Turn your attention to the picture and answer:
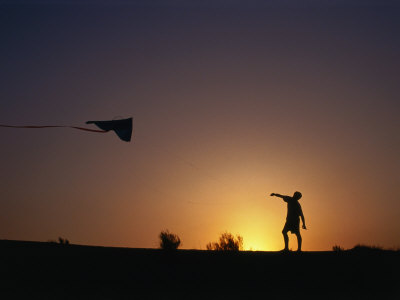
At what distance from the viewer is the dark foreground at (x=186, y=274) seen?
12461mm

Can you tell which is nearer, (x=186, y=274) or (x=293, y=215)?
(x=186, y=274)

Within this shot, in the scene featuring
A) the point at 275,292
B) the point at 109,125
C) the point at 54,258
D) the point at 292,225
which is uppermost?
the point at 109,125

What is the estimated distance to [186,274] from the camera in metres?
14.4

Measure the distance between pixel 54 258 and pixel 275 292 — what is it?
5.96 m

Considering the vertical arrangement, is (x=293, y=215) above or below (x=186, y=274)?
above

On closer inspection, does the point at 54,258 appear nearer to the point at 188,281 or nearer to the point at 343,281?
the point at 188,281

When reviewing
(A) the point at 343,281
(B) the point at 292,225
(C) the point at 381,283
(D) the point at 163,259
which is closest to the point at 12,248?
(D) the point at 163,259

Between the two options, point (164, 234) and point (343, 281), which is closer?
point (343, 281)

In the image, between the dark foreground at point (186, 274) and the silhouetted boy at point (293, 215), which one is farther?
the silhouetted boy at point (293, 215)

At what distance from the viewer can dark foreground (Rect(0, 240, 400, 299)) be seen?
12.5 m

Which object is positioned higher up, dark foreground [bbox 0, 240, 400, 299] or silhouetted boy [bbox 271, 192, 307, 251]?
silhouetted boy [bbox 271, 192, 307, 251]

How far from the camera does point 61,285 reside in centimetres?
1242

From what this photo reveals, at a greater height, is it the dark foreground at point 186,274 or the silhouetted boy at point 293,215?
the silhouetted boy at point 293,215

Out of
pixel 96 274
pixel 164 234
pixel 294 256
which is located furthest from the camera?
pixel 164 234
